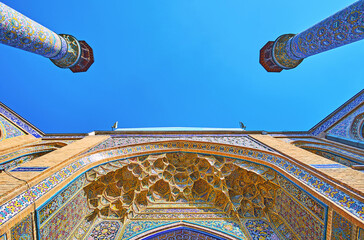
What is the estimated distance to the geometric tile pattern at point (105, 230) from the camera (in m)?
3.20

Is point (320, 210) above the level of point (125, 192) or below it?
below

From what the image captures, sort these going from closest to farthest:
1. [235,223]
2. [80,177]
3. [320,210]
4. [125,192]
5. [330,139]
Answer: [320,210]
[80,177]
[235,223]
[125,192]
[330,139]

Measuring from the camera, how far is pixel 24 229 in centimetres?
211

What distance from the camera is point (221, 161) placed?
4.21 m

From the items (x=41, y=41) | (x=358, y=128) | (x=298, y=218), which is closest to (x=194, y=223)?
(x=298, y=218)

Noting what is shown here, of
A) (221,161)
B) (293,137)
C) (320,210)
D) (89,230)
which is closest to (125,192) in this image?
(89,230)

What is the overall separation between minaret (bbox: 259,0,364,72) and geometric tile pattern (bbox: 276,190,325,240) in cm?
292

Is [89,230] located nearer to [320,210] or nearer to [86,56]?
[320,210]

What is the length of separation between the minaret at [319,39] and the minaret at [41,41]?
5.48 m

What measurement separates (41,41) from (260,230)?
5553 millimetres

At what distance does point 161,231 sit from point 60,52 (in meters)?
4.50

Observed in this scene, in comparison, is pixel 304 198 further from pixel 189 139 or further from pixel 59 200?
pixel 59 200

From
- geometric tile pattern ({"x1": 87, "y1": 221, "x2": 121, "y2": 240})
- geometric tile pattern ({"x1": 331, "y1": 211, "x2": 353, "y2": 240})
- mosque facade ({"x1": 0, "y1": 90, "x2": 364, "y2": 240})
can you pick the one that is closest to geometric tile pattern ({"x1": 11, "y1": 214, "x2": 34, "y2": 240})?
mosque facade ({"x1": 0, "y1": 90, "x2": 364, "y2": 240})

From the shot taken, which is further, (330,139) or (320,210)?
(330,139)
